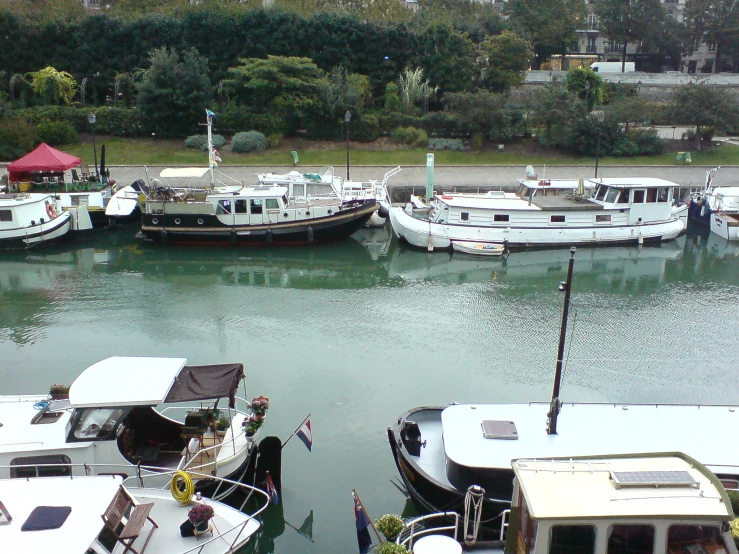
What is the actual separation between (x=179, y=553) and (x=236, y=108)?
39.0 meters

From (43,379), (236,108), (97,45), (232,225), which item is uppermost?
(97,45)

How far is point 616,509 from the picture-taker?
7.46 metres

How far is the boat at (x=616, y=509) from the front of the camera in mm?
7352

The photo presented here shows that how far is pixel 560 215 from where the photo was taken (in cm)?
2708

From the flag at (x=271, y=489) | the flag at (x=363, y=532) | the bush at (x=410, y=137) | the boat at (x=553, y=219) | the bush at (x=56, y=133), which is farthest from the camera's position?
the bush at (x=410, y=137)

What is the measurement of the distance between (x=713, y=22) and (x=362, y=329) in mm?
59505

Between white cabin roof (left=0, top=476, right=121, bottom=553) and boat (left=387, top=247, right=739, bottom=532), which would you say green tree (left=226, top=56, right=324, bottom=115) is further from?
white cabin roof (left=0, top=476, right=121, bottom=553)

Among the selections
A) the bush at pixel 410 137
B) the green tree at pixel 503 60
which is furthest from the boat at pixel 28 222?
the green tree at pixel 503 60

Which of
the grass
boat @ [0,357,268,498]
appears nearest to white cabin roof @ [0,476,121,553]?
boat @ [0,357,268,498]

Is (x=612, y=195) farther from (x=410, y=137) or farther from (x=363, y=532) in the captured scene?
(x=363, y=532)

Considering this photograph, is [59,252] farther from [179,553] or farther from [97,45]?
[97,45]

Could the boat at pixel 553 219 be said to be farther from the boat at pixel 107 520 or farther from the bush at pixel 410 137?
the boat at pixel 107 520

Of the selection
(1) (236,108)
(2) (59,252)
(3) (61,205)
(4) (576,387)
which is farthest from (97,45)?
(4) (576,387)

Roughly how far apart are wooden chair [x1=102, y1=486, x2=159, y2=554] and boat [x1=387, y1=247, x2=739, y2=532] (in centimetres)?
388
